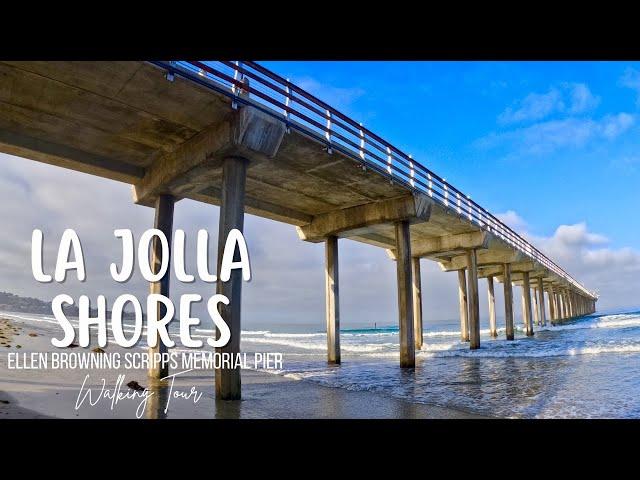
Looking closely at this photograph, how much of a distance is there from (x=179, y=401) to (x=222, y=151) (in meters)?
4.84

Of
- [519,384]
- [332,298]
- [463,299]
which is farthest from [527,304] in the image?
[519,384]

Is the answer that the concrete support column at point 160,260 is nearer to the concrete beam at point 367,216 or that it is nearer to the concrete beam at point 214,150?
the concrete beam at point 214,150

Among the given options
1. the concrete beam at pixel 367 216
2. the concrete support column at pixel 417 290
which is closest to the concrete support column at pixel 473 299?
the concrete support column at pixel 417 290

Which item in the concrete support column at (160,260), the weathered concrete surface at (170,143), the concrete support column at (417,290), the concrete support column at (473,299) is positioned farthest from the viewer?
the concrete support column at (417,290)

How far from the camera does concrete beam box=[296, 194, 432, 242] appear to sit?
14633 mm

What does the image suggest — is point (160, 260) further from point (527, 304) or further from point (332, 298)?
point (527, 304)

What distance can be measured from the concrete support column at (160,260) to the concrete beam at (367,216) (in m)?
6.31

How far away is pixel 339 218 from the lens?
51.9 ft

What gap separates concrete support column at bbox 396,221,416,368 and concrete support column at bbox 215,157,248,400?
7511mm

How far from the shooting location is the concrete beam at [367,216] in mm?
14633

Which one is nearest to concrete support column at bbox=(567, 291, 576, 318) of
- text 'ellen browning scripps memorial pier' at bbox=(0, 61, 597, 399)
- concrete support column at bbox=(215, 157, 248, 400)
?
text 'ellen browning scripps memorial pier' at bbox=(0, 61, 597, 399)

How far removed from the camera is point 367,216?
15.2 m

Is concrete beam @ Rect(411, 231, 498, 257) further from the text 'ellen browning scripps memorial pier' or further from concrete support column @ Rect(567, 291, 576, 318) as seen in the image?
concrete support column @ Rect(567, 291, 576, 318)
